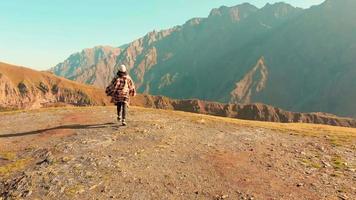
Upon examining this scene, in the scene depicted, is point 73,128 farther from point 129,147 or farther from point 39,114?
point 39,114

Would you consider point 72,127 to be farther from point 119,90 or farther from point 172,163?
point 172,163

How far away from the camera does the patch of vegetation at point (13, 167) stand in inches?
513

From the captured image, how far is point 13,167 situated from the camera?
533 inches

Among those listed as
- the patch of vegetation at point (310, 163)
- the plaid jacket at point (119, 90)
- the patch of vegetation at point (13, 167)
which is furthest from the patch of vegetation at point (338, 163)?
the patch of vegetation at point (13, 167)

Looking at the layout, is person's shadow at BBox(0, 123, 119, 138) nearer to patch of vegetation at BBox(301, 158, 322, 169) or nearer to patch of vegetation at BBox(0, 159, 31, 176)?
patch of vegetation at BBox(0, 159, 31, 176)

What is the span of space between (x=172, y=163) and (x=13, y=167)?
575cm

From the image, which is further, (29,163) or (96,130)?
(96,130)

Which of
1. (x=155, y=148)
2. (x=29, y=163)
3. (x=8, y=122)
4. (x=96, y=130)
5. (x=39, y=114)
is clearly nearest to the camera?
(x=29, y=163)

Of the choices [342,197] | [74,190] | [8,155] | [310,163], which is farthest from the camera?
[8,155]

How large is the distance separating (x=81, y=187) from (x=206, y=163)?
14.8ft

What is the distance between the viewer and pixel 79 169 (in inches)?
506

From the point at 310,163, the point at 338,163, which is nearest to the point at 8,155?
the point at 310,163

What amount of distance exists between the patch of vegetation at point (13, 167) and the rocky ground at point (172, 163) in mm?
39

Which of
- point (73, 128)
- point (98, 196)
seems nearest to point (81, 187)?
point (98, 196)
